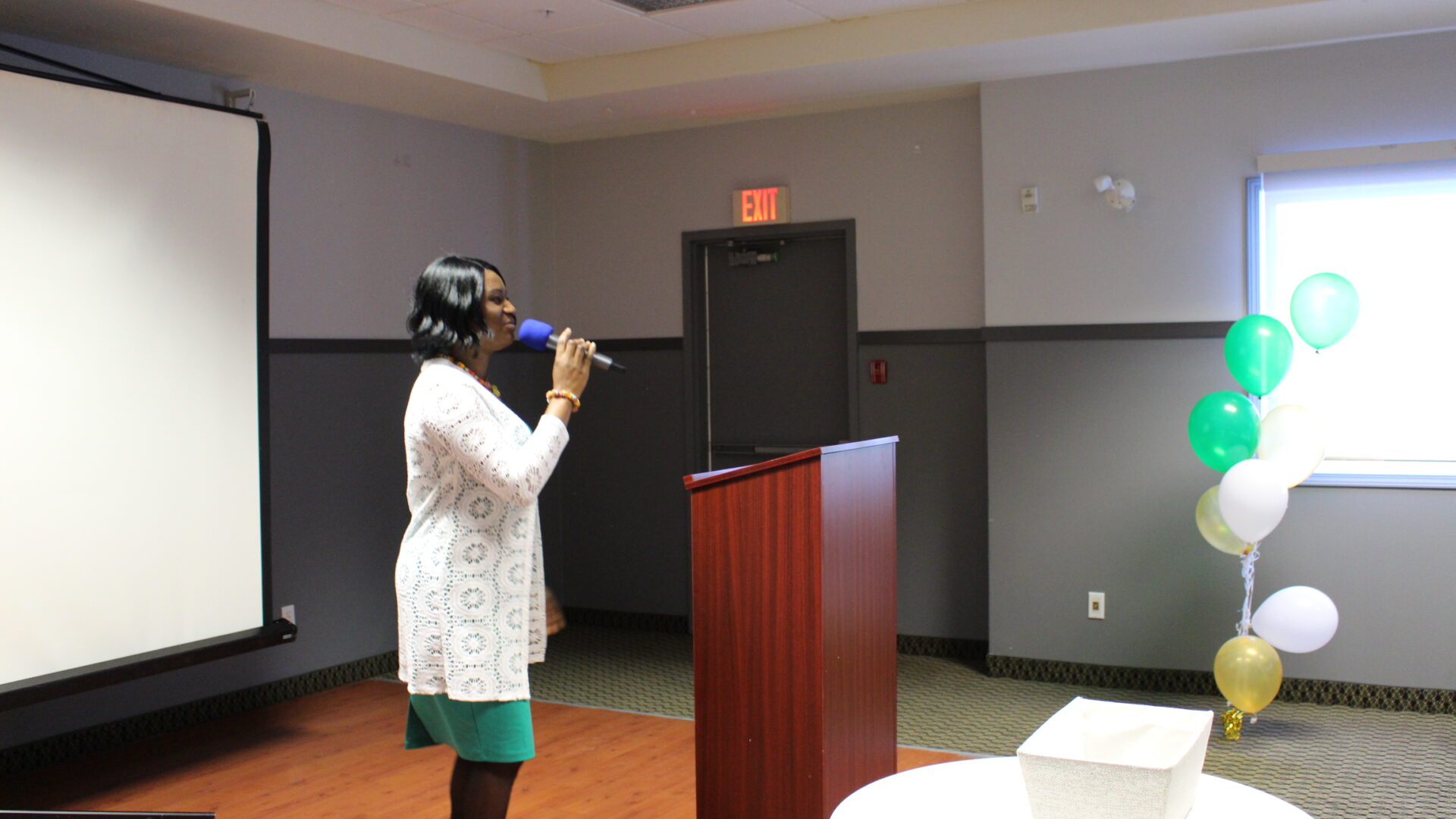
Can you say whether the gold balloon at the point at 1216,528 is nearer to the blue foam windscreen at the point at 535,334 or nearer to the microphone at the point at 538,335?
the microphone at the point at 538,335

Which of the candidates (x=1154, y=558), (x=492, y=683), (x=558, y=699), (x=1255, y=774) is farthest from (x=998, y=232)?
(x=492, y=683)

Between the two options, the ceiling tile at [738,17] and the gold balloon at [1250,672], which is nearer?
the gold balloon at [1250,672]

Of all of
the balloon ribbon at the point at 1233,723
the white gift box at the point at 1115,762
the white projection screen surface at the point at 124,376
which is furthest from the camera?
the balloon ribbon at the point at 1233,723

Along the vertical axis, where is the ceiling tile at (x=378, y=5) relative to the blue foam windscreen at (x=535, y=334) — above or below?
above

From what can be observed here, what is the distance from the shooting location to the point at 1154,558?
15.0 ft

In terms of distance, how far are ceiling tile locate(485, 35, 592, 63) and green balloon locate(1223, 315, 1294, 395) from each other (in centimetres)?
285

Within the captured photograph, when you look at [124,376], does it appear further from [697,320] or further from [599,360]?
[697,320]

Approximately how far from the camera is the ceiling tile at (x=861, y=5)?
13.7 feet

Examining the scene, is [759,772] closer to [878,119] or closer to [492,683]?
[492,683]

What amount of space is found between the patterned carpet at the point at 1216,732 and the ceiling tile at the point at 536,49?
267 centimetres

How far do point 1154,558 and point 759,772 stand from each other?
9.34 feet

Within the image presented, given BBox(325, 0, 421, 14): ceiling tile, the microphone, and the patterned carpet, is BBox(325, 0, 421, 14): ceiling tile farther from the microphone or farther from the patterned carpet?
the patterned carpet

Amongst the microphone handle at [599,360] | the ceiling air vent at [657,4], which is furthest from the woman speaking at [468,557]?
the ceiling air vent at [657,4]

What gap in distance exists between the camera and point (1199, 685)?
4.51 m
